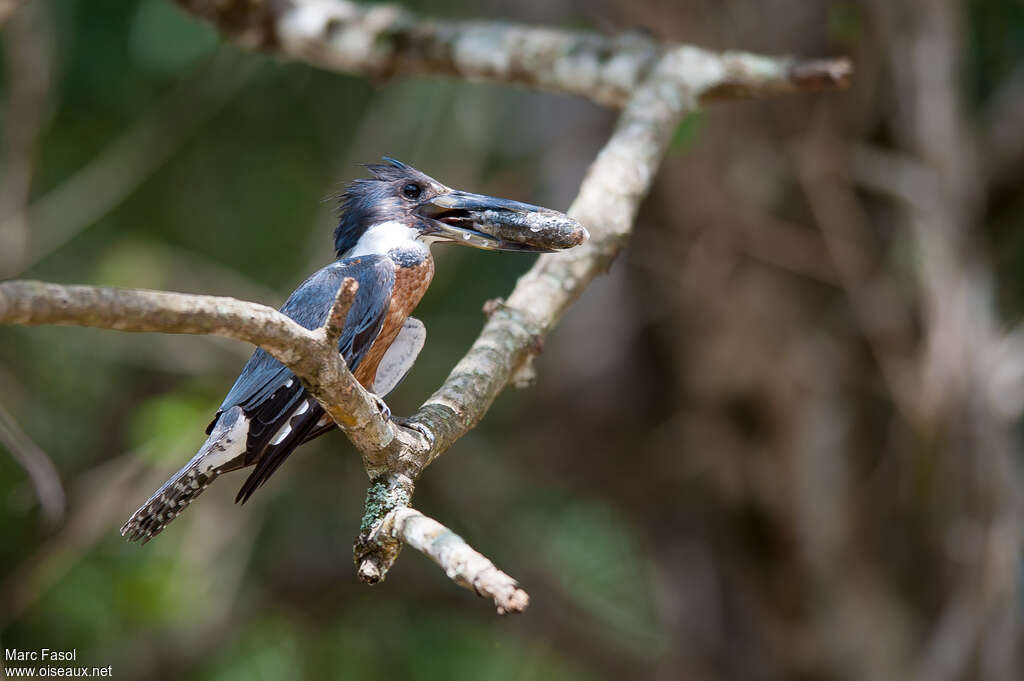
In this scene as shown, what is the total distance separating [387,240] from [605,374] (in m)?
4.20

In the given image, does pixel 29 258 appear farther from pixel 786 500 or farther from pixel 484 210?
pixel 786 500

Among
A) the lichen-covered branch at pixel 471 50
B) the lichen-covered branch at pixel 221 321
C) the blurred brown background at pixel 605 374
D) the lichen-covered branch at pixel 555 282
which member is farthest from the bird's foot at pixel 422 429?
the blurred brown background at pixel 605 374

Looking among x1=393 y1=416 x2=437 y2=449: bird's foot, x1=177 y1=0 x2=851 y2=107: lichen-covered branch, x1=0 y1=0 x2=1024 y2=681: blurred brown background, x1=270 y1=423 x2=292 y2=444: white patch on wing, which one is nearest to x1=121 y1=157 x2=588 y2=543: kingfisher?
x1=270 y1=423 x2=292 y2=444: white patch on wing

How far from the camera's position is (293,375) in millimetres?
2207

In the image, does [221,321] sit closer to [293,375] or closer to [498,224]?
[293,375]

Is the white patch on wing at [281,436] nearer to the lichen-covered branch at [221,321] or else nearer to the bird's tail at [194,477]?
the bird's tail at [194,477]

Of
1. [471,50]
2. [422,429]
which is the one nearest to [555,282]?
[422,429]

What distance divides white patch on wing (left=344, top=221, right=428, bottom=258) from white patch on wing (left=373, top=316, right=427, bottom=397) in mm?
206

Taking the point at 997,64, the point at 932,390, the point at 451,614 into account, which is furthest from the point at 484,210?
the point at 997,64

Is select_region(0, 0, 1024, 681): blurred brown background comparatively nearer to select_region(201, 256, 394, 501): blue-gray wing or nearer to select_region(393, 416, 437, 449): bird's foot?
select_region(201, 256, 394, 501): blue-gray wing

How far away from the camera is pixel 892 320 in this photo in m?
4.89

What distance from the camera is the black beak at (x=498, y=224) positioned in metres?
2.20

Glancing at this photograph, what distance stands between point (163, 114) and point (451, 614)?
123 inches

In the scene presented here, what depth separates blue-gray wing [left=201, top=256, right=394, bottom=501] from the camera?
2141 millimetres
